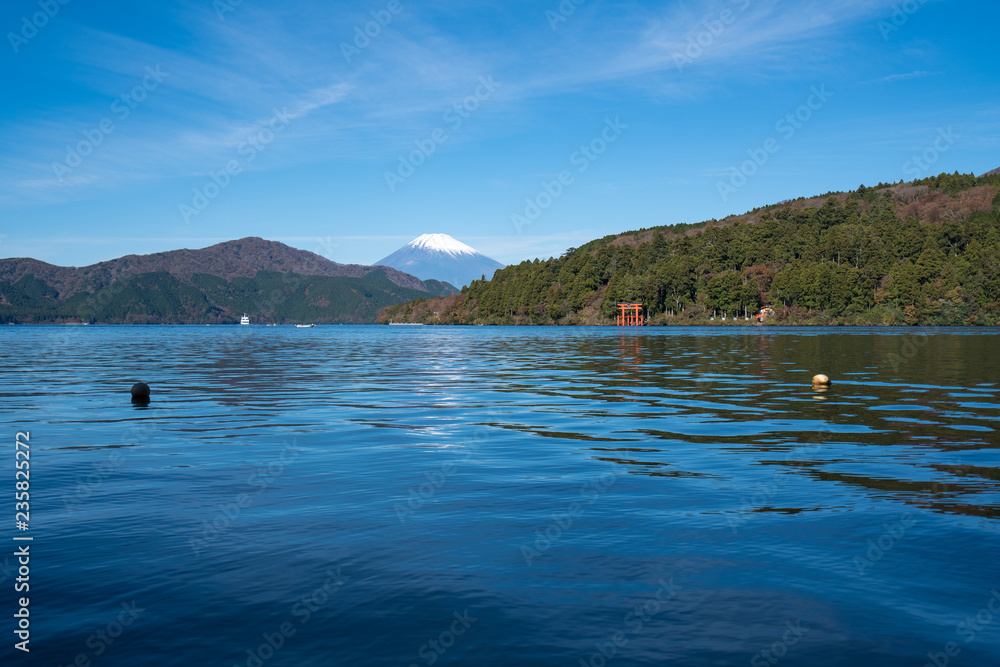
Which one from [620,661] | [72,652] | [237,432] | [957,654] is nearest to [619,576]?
[620,661]

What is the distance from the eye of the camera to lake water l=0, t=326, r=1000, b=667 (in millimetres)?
8539

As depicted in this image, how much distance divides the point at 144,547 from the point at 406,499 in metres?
5.21

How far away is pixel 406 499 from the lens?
15.2 m

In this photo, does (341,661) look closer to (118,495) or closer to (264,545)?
(264,545)
